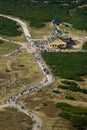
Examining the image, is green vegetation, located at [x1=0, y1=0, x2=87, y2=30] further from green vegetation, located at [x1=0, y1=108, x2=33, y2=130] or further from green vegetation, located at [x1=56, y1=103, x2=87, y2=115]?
green vegetation, located at [x1=0, y1=108, x2=33, y2=130]

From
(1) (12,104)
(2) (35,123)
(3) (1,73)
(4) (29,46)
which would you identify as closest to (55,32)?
(4) (29,46)

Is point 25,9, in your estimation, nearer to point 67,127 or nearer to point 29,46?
point 29,46

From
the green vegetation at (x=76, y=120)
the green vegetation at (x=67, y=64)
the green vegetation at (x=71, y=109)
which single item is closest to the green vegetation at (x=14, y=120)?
the green vegetation at (x=76, y=120)

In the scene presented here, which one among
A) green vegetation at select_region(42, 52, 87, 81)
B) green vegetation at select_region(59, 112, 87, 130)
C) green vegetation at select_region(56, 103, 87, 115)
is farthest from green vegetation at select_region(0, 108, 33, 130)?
green vegetation at select_region(42, 52, 87, 81)

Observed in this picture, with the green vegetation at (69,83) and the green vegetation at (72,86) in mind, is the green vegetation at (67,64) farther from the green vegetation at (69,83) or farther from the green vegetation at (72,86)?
the green vegetation at (72,86)

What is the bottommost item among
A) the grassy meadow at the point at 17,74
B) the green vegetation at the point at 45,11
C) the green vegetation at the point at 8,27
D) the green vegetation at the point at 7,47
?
the grassy meadow at the point at 17,74
